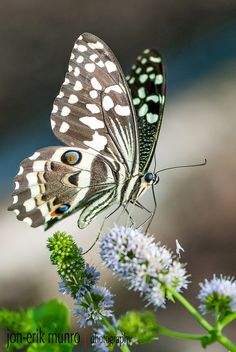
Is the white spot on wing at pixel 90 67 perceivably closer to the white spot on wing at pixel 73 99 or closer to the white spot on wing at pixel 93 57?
the white spot on wing at pixel 93 57

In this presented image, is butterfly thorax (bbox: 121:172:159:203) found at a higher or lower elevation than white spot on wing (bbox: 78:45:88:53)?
lower

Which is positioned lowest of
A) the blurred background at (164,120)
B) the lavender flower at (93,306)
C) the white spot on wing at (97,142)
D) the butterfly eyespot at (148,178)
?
the lavender flower at (93,306)

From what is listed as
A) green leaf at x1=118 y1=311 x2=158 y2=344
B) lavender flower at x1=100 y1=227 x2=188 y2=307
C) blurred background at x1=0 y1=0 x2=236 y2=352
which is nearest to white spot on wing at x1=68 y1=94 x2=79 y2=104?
lavender flower at x1=100 y1=227 x2=188 y2=307

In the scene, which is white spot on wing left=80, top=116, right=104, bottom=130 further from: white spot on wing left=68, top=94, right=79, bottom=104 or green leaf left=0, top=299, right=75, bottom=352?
green leaf left=0, top=299, right=75, bottom=352

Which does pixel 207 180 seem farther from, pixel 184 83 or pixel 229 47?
pixel 229 47

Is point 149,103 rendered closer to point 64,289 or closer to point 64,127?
point 64,127

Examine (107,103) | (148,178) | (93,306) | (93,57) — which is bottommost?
(93,306)

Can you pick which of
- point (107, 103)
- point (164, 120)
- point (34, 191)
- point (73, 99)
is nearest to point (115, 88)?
point (107, 103)

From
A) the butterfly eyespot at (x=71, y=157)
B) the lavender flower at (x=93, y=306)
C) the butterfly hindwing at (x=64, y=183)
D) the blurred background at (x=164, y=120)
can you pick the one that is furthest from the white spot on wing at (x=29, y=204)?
the blurred background at (x=164, y=120)
